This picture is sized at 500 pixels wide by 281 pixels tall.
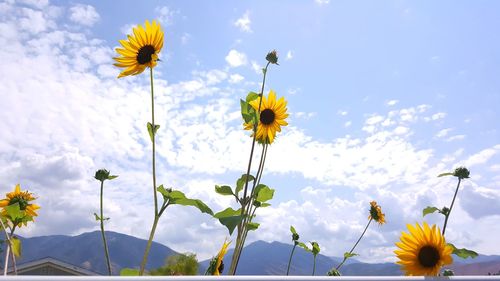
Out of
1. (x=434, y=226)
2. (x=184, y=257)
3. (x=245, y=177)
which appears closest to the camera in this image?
(x=434, y=226)

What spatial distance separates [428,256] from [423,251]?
2 centimetres

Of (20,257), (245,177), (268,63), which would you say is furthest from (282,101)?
(20,257)

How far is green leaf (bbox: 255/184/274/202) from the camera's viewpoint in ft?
4.65

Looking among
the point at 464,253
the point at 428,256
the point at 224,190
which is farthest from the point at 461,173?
the point at 224,190

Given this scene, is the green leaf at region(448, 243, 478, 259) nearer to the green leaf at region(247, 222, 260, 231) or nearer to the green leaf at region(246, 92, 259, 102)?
the green leaf at region(247, 222, 260, 231)

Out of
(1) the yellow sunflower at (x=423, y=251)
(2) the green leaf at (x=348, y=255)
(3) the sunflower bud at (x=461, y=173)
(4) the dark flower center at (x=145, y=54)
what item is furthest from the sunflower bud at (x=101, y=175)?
(3) the sunflower bud at (x=461, y=173)

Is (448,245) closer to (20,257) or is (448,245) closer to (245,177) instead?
(245,177)

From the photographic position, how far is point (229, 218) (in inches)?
44.1

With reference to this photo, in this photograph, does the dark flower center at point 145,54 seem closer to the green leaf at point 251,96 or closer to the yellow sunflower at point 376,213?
the green leaf at point 251,96

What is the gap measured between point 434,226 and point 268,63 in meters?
1.01

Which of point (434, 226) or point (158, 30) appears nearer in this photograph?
point (434, 226)

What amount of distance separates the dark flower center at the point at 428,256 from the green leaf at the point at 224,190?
605mm

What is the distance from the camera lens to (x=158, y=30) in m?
1.58

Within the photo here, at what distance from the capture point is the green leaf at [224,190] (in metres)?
1.44
